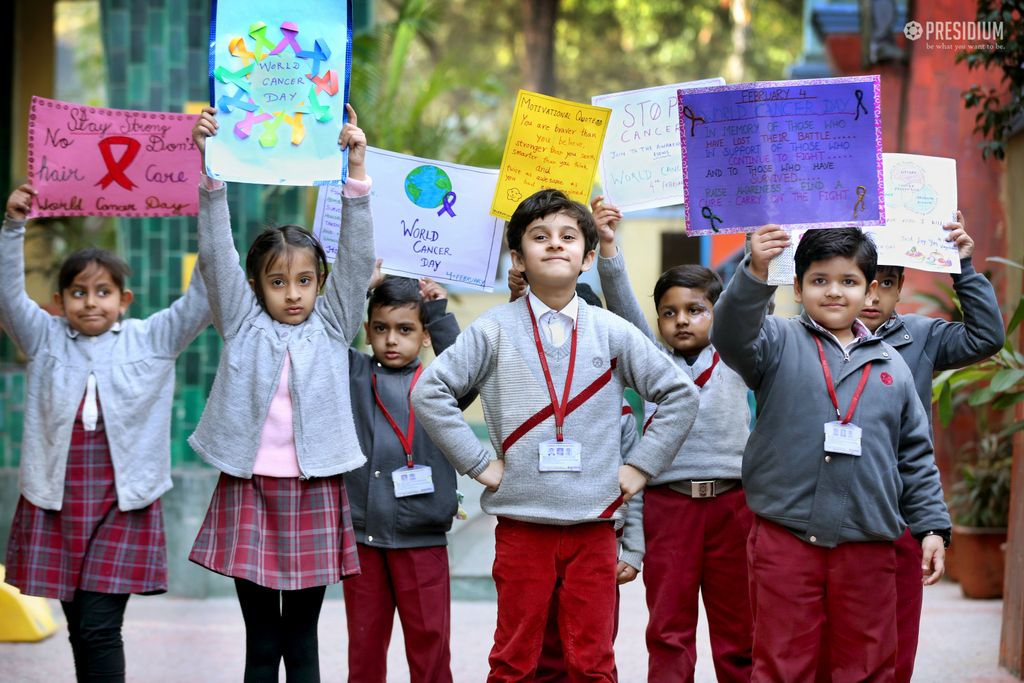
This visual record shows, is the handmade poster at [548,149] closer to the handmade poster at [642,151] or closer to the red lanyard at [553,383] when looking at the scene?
A: the handmade poster at [642,151]

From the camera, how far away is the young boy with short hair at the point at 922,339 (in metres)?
3.28

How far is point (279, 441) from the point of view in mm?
3188

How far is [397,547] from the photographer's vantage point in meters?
3.45

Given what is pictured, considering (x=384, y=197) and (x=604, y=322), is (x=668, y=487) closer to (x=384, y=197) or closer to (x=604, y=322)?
(x=604, y=322)

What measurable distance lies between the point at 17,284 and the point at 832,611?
3.00m

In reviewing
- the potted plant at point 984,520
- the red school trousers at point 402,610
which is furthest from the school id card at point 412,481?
the potted plant at point 984,520

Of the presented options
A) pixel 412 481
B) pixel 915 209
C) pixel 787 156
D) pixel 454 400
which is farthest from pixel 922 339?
pixel 412 481

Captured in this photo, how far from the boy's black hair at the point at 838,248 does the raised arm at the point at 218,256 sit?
73.3 inches

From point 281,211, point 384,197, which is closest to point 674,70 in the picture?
point 281,211

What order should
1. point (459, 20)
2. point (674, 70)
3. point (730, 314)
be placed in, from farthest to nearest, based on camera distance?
point (674, 70) < point (459, 20) < point (730, 314)

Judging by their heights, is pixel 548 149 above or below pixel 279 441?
above

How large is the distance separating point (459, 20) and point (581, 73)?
3.09 m

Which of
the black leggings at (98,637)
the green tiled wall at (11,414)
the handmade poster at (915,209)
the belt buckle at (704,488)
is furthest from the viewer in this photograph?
the green tiled wall at (11,414)

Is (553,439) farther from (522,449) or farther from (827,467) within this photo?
(827,467)
